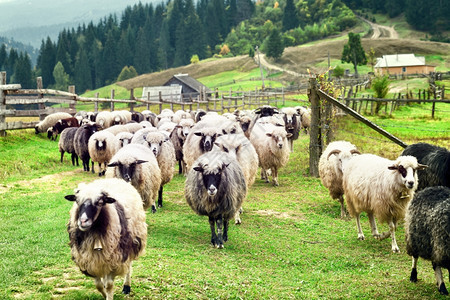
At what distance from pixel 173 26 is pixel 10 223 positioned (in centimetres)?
12891

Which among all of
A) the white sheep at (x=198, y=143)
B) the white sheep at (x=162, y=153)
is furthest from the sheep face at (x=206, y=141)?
the white sheep at (x=162, y=153)

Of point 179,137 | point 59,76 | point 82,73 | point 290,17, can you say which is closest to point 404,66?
point 290,17

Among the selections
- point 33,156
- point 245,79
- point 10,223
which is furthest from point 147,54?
point 10,223

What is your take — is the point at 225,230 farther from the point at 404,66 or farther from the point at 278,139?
the point at 404,66

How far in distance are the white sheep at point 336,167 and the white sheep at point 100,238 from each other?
5.42 meters

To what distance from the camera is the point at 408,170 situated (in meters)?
7.26

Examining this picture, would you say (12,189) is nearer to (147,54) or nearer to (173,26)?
(147,54)

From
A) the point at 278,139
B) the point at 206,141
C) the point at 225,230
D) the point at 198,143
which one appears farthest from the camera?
the point at 278,139

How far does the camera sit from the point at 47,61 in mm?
108562

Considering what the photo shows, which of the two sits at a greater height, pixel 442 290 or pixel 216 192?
pixel 216 192

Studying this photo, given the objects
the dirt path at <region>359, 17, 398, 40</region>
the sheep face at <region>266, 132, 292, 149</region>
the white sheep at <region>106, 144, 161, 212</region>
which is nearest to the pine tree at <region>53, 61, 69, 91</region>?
the dirt path at <region>359, 17, 398, 40</region>

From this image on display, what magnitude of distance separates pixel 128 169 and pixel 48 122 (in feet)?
44.5

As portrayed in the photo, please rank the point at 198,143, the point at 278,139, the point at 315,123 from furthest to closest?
the point at 278,139, the point at 315,123, the point at 198,143

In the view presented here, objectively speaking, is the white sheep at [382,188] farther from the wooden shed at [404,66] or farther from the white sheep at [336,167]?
the wooden shed at [404,66]
